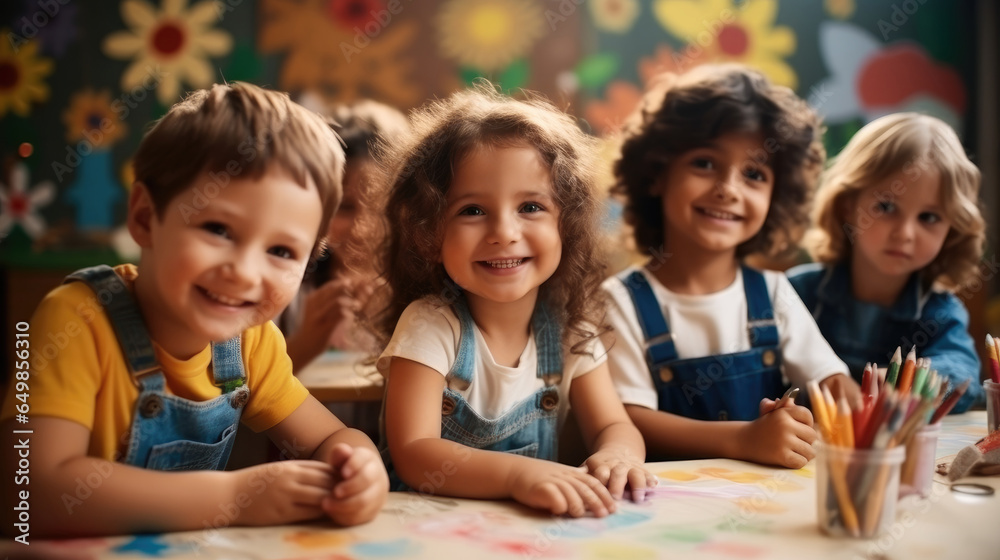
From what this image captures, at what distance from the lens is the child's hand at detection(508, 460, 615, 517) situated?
849mm

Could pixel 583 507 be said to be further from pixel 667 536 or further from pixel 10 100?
pixel 10 100

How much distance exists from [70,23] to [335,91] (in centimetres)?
110

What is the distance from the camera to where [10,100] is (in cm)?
337

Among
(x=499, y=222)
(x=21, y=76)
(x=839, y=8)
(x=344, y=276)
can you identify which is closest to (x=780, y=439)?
(x=499, y=222)

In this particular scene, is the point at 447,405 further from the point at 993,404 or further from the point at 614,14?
the point at 614,14

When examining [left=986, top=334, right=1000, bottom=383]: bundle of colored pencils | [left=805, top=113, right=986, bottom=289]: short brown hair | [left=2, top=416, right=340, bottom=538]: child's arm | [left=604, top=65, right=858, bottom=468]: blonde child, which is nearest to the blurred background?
[left=805, top=113, right=986, bottom=289]: short brown hair

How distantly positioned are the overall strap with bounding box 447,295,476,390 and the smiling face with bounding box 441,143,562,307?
54mm

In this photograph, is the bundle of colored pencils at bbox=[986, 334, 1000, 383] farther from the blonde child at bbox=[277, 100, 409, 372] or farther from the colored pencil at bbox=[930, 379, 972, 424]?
the blonde child at bbox=[277, 100, 409, 372]

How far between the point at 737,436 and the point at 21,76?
339 cm

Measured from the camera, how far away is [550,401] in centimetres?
121

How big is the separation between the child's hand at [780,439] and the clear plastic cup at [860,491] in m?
0.24

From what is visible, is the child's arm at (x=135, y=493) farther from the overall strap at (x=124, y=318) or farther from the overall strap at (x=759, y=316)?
the overall strap at (x=759, y=316)

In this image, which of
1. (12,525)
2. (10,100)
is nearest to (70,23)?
(10,100)

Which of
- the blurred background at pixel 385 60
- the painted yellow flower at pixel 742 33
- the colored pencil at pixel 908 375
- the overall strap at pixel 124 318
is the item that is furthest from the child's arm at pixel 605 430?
the painted yellow flower at pixel 742 33
